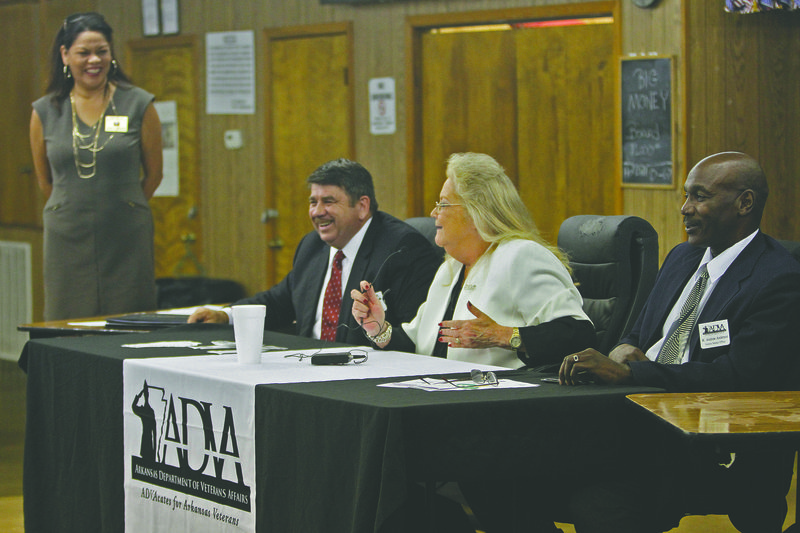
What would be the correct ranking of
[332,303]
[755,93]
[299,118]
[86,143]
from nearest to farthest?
[332,303]
[86,143]
[755,93]
[299,118]

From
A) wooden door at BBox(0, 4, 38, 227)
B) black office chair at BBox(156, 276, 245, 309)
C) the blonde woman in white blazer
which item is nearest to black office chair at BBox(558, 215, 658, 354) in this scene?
the blonde woman in white blazer

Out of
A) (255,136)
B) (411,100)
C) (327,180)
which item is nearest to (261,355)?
(327,180)

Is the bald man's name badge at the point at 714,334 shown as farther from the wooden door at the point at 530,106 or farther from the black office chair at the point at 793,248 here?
the wooden door at the point at 530,106

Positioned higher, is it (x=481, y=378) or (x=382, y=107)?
(x=382, y=107)

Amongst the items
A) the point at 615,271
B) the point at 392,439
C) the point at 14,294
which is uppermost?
the point at 615,271

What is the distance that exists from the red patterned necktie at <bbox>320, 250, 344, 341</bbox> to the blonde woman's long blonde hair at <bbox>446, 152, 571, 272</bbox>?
667 mm

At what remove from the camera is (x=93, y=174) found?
405 cm

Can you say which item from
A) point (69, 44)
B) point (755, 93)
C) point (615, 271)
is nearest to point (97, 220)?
point (69, 44)

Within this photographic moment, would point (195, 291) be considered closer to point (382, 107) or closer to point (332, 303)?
point (382, 107)

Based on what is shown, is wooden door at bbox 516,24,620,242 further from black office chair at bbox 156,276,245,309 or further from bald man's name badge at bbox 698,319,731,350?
bald man's name badge at bbox 698,319,731,350

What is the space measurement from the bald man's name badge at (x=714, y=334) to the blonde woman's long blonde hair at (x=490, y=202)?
64 cm

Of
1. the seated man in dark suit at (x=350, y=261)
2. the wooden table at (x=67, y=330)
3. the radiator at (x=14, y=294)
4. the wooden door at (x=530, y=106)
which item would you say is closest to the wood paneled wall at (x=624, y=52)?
the wooden door at (x=530, y=106)

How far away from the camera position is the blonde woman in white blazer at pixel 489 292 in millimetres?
2574

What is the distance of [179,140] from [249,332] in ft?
14.8
